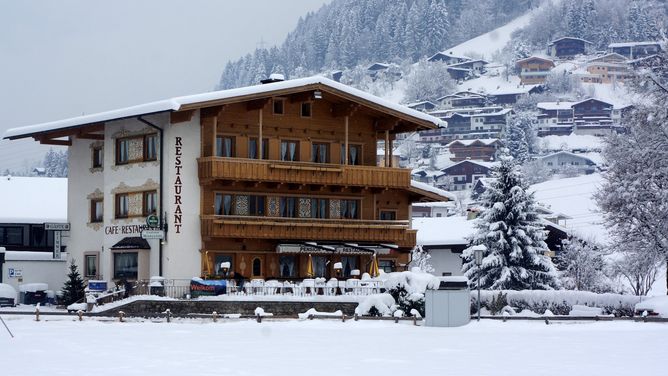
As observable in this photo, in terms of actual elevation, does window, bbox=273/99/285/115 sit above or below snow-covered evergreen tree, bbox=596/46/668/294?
above

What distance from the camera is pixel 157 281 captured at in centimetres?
5319

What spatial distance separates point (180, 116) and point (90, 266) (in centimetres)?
1011

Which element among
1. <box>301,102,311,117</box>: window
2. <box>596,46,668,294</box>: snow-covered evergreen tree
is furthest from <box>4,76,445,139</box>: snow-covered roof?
<box>596,46,668,294</box>: snow-covered evergreen tree

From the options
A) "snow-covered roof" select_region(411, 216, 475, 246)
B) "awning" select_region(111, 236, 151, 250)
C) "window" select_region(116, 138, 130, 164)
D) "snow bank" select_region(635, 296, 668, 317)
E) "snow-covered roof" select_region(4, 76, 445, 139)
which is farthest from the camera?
"snow-covered roof" select_region(411, 216, 475, 246)

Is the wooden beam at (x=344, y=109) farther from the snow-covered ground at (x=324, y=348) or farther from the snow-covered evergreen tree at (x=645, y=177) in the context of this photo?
the snow-covered ground at (x=324, y=348)

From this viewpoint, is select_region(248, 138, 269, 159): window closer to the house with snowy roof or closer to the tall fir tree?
the tall fir tree

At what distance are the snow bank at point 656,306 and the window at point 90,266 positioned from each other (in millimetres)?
25446

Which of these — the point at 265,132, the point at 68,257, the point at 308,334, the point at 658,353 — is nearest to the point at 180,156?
the point at 265,132

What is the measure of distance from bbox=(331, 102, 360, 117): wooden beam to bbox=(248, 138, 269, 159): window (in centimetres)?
412

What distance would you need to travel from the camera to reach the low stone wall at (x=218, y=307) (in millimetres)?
50500

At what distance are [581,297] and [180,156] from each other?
18.6m

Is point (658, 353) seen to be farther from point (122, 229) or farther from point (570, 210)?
point (570, 210)

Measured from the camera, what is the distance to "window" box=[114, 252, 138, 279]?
58.0 m

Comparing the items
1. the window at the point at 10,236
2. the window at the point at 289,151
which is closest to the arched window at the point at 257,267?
the window at the point at 289,151
